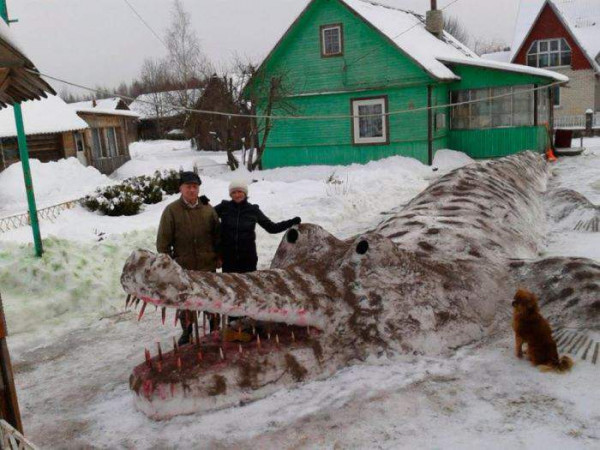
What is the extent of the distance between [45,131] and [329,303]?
71.5 feet

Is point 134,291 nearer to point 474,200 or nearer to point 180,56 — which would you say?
point 474,200

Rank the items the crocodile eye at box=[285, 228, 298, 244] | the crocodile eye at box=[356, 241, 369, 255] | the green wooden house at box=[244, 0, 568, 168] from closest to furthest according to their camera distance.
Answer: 1. the crocodile eye at box=[356, 241, 369, 255]
2. the crocodile eye at box=[285, 228, 298, 244]
3. the green wooden house at box=[244, 0, 568, 168]

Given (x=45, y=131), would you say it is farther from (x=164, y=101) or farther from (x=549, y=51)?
(x=549, y=51)

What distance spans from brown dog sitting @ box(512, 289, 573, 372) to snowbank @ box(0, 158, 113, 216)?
16.0 metres

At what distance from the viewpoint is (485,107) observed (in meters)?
20.9

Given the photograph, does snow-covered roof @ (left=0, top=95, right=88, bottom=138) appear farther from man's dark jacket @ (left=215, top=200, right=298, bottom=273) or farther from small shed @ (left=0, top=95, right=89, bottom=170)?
man's dark jacket @ (left=215, top=200, right=298, bottom=273)

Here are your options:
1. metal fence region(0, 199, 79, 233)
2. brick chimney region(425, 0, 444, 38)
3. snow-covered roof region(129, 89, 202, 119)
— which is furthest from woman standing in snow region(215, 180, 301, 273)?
snow-covered roof region(129, 89, 202, 119)

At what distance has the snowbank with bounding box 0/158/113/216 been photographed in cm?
1886

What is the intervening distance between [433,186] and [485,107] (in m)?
13.5

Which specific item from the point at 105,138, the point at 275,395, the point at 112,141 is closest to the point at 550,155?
the point at 275,395

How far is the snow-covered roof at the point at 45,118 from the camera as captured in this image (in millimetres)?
22525

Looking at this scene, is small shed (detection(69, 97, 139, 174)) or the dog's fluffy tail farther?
small shed (detection(69, 97, 139, 174))

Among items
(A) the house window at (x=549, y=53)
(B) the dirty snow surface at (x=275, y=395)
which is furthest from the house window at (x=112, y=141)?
(A) the house window at (x=549, y=53)

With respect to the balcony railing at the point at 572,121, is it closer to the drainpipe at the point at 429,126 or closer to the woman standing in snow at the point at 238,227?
the drainpipe at the point at 429,126
